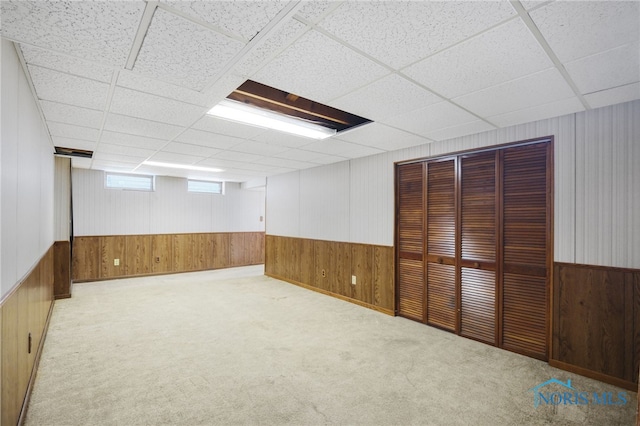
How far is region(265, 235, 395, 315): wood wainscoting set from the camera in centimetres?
438

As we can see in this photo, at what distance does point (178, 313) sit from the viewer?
4234mm

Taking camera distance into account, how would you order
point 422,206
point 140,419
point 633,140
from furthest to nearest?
point 422,206 → point 633,140 → point 140,419

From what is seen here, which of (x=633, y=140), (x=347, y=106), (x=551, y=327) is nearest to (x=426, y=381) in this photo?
(x=551, y=327)

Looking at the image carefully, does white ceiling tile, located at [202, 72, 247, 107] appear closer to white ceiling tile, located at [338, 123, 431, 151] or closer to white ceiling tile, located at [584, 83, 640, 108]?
white ceiling tile, located at [338, 123, 431, 151]

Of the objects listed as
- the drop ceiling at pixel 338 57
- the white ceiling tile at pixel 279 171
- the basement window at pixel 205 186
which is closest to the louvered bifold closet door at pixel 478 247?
the drop ceiling at pixel 338 57

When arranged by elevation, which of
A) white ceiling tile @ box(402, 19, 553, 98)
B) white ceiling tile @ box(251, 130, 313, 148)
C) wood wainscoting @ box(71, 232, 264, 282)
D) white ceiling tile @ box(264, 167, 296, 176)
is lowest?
wood wainscoting @ box(71, 232, 264, 282)

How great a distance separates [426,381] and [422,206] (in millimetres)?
2084

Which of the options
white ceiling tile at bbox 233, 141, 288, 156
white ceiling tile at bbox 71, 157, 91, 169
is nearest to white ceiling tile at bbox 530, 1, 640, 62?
white ceiling tile at bbox 233, 141, 288, 156

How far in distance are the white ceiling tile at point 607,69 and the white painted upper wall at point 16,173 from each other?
320 cm

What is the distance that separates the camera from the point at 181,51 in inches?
67.6

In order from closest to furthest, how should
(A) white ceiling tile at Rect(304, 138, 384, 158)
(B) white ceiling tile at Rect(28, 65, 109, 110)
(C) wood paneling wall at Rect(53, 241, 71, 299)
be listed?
(B) white ceiling tile at Rect(28, 65, 109, 110) < (A) white ceiling tile at Rect(304, 138, 384, 158) < (C) wood paneling wall at Rect(53, 241, 71, 299)

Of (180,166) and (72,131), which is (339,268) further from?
(72,131)

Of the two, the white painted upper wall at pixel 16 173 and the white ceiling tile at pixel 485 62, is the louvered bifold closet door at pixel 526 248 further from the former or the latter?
the white painted upper wall at pixel 16 173

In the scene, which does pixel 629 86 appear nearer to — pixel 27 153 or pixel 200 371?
pixel 200 371
